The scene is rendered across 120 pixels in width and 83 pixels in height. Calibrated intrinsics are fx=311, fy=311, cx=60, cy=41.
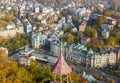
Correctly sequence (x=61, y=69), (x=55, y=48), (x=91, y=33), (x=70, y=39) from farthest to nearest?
1. (x=91, y=33)
2. (x=70, y=39)
3. (x=55, y=48)
4. (x=61, y=69)

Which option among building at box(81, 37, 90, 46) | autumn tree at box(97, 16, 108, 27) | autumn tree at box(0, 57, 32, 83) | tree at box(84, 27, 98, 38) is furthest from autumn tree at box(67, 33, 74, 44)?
autumn tree at box(0, 57, 32, 83)

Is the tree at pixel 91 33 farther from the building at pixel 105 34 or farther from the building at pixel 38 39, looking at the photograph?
the building at pixel 38 39

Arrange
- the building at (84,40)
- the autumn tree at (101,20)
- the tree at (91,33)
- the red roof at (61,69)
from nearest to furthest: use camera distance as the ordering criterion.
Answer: the red roof at (61,69), the building at (84,40), the tree at (91,33), the autumn tree at (101,20)

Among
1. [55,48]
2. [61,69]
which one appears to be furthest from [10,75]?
[55,48]

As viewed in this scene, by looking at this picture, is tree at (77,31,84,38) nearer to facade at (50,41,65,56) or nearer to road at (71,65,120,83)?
facade at (50,41,65,56)

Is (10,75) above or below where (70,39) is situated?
above

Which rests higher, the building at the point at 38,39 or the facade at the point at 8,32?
the facade at the point at 8,32

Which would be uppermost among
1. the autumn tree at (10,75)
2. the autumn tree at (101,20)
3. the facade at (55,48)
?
the autumn tree at (101,20)

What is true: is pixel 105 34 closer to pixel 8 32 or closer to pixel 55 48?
pixel 55 48

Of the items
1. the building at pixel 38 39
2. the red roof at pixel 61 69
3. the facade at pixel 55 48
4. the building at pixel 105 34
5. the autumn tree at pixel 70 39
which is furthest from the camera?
the building at pixel 105 34

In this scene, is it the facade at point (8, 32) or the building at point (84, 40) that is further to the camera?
the facade at point (8, 32)

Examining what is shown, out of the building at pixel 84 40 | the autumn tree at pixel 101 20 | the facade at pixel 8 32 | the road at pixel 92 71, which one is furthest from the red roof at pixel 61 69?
the autumn tree at pixel 101 20
